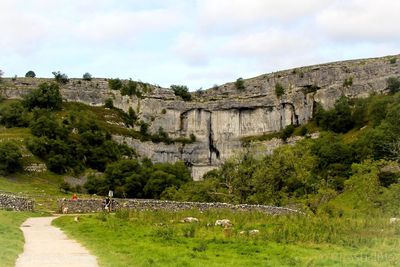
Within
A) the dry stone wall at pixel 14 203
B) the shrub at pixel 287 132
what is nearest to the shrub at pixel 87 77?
the shrub at pixel 287 132

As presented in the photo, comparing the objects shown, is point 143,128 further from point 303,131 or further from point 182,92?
point 303,131

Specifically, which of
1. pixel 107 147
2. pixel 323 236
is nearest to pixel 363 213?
pixel 323 236

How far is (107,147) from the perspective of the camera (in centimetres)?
11388

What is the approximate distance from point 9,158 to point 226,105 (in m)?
70.5

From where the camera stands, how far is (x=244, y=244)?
828 inches

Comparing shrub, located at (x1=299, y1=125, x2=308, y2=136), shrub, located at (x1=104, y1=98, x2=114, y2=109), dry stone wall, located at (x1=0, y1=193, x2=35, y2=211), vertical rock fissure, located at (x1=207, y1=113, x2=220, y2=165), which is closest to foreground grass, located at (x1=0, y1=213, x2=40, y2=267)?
dry stone wall, located at (x1=0, y1=193, x2=35, y2=211)

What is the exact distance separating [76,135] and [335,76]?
6287 centimetres

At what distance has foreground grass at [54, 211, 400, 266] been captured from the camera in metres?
17.5

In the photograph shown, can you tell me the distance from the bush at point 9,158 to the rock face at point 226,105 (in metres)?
45.0

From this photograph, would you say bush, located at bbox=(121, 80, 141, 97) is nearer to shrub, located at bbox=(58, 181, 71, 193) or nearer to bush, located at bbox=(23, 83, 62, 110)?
bush, located at bbox=(23, 83, 62, 110)

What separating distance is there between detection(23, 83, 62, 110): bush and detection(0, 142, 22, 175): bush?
108 ft

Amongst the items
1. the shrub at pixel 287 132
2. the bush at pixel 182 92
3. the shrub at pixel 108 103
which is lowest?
the shrub at pixel 287 132

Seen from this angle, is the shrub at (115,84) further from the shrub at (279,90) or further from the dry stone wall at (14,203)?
the dry stone wall at (14,203)

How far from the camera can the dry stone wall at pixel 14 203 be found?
1663 inches
